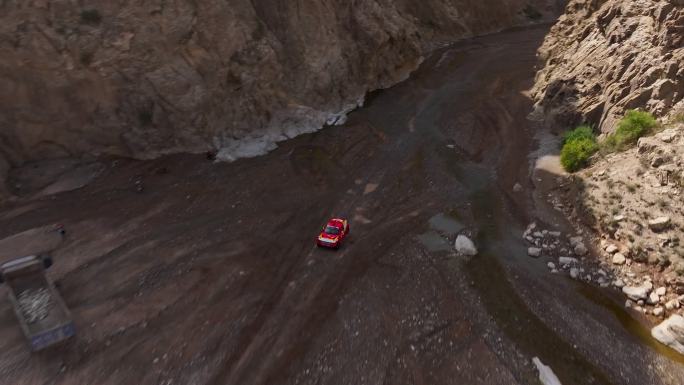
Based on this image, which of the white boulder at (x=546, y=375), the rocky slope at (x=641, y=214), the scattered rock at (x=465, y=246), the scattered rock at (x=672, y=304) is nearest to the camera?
the white boulder at (x=546, y=375)

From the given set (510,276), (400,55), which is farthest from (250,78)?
(510,276)

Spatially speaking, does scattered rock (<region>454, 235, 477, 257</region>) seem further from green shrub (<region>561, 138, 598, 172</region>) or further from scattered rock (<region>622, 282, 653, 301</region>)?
green shrub (<region>561, 138, 598, 172</region>)

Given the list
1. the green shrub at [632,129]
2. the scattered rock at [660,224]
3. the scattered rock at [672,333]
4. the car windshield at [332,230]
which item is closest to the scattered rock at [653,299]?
the scattered rock at [672,333]

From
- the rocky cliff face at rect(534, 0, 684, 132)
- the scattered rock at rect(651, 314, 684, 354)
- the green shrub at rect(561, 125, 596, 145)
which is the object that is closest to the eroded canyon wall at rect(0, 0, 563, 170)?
the rocky cliff face at rect(534, 0, 684, 132)

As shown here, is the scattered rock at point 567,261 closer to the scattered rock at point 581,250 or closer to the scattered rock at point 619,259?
the scattered rock at point 581,250

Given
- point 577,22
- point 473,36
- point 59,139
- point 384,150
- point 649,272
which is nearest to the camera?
point 649,272

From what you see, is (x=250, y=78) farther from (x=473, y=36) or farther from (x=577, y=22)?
(x=473, y=36)
